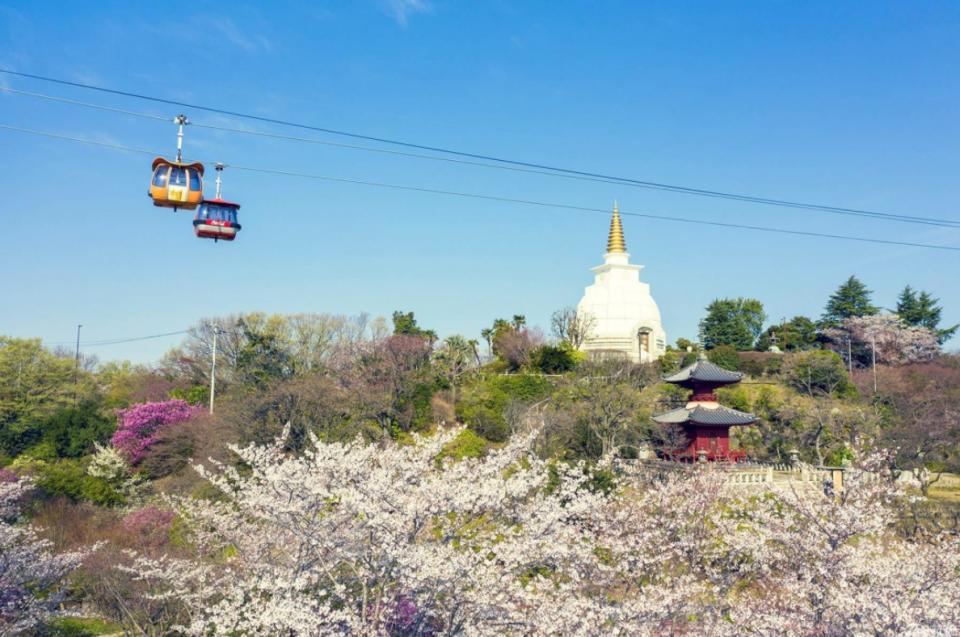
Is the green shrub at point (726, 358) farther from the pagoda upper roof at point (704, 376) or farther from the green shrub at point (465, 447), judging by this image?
the green shrub at point (465, 447)

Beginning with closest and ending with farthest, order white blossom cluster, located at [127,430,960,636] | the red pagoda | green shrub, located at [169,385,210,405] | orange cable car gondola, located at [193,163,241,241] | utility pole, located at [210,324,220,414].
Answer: white blossom cluster, located at [127,430,960,636], orange cable car gondola, located at [193,163,241,241], the red pagoda, utility pole, located at [210,324,220,414], green shrub, located at [169,385,210,405]

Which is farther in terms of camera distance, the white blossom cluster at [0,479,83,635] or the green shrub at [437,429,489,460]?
the green shrub at [437,429,489,460]

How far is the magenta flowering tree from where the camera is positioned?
32.1m

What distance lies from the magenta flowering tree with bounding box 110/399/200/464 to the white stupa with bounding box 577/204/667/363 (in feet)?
96.1

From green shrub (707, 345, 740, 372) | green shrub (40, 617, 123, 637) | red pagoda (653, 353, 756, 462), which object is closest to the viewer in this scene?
green shrub (40, 617, 123, 637)

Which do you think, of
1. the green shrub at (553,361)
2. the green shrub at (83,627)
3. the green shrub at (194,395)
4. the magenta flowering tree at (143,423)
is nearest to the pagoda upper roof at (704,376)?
the green shrub at (553,361)

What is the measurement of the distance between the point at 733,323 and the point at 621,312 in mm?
13164

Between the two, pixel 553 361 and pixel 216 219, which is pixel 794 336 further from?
pixel 216 219

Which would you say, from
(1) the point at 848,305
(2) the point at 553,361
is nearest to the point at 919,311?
(1) the point at 848,305

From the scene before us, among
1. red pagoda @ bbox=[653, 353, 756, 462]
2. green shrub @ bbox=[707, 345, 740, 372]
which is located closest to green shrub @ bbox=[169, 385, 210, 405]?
red pagoda @ bbox=[653, 353, 756, 462]

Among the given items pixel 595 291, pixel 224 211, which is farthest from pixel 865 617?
pixel 595 291

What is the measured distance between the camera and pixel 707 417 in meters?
30.9

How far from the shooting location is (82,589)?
1875cm

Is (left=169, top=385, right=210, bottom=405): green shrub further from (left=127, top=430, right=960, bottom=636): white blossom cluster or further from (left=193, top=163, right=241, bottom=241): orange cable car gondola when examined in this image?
(left=127, top=430, right=960, bottom=636): white blossom cluster
